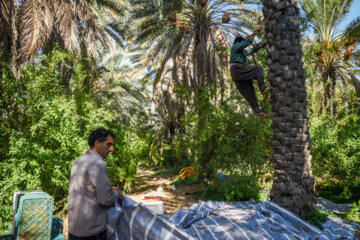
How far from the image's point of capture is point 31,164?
583 cm

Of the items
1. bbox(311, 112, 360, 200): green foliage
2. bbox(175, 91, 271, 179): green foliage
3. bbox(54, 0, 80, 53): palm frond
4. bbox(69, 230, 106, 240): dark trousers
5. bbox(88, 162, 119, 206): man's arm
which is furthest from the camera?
bbox(54, 0, 80, 53): palm frond

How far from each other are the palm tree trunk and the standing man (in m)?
Answer: 3.81

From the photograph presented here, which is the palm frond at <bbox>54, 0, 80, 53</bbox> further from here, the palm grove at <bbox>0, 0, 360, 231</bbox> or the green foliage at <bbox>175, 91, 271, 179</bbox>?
the green foliage at <bbox>175, 91, 271, 179</bbox>

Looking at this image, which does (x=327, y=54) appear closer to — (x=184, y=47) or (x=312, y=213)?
(x=184, y=47)

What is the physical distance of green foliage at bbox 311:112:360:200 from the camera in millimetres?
8516

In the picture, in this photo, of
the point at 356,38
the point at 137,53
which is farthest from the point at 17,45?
the point at 356,38

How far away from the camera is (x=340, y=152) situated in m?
8.80

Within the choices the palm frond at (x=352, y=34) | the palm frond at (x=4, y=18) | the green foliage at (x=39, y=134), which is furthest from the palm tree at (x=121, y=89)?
the palm frond at (x=352, y=34)

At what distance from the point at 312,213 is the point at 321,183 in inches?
259

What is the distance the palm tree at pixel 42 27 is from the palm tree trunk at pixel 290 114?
7.08m

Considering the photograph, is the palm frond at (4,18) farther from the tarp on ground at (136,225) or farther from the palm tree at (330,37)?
the palm tree at (330,37)

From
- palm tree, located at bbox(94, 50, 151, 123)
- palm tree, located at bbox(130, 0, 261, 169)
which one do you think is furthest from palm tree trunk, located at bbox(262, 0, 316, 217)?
palm tree, located at bbox(94, 50, 151, 123)

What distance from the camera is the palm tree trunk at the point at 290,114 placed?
5320 mm

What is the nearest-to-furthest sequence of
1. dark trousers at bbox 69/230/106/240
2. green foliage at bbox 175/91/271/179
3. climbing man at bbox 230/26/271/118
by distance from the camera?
dark trousers at bbox 69/230/106/240 → climbing man at bbox 230/26/271/118 → green foliage at bbox 175/91/271/179
